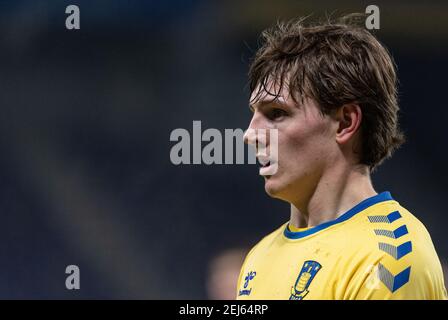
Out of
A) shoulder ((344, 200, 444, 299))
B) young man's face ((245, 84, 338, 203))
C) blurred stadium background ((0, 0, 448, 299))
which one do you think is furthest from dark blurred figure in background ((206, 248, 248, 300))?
shoulder ((344, 200, 444, 299))

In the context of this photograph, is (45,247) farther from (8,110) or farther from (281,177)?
(281,177)

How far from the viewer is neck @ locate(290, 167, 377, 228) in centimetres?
202

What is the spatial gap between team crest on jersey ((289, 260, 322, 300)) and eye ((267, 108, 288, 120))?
39cm

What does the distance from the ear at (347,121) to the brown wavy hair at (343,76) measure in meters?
0.02

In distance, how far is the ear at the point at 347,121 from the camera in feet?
6.67

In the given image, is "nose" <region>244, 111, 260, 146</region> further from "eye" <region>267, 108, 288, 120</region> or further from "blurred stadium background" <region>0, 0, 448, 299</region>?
"blurred stadium background" <region>0, 0, 448, 299</region>

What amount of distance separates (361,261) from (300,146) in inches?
14.1

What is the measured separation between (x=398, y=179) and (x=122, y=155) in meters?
1.37

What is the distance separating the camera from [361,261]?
1841 millimetres

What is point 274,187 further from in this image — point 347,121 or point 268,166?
point 347,121

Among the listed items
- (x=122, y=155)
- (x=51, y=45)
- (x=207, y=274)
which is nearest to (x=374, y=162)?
(x=207, y=274)

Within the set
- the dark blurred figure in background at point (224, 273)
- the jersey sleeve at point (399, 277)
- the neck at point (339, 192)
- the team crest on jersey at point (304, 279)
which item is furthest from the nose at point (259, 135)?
the dark blurred figure in background at point (224, 273)

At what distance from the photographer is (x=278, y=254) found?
7.04 feet

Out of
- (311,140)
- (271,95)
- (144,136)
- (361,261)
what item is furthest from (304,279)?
(144,136)
